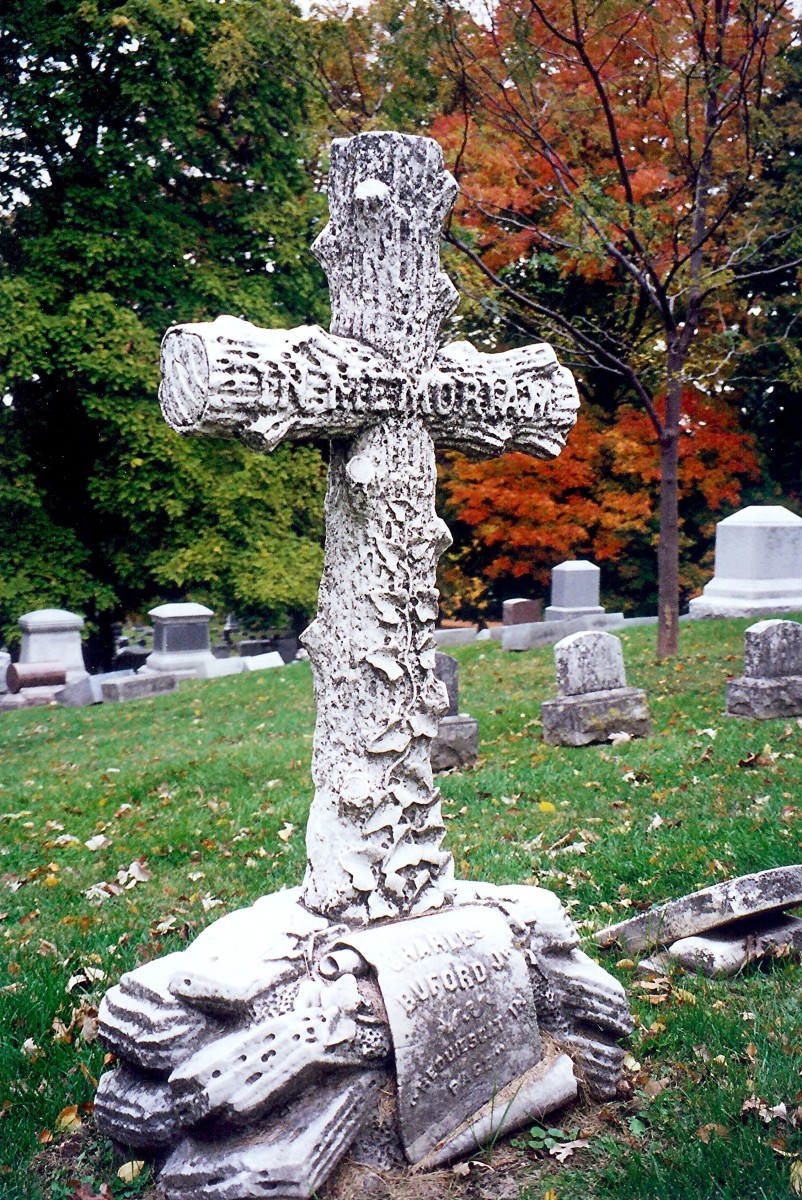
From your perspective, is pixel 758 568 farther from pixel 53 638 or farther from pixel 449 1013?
pixel 449 1013

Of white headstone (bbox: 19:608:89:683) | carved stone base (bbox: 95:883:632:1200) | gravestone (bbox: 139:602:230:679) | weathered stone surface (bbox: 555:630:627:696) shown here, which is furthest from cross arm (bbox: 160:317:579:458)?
white headstone (bbox: 19:608:89:683)

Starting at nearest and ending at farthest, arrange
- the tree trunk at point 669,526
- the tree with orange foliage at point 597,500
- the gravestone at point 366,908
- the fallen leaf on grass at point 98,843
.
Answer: the gravestone at point 366,908
the fallen leaf on grass at point 98,843
the tree trunk at point 669,526
the tree with orange foliage at point 597,500

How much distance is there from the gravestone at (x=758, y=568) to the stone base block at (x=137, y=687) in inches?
328

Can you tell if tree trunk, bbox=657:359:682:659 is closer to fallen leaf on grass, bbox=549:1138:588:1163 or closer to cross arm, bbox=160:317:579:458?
cross arm, bbox=160:317:579:458

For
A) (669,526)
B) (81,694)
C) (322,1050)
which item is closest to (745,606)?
(669,526)

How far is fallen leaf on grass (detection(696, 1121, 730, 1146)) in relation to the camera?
2.76 meters

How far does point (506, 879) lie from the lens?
16.3 feet

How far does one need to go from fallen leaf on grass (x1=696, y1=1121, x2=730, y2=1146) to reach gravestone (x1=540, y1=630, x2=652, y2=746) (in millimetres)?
5440

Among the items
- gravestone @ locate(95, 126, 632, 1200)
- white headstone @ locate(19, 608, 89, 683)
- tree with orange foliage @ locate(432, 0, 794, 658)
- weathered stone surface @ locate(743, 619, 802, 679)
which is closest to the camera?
gravestone @ locate(95, 126, 632, 1200)

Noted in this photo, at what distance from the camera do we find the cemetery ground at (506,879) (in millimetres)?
2775

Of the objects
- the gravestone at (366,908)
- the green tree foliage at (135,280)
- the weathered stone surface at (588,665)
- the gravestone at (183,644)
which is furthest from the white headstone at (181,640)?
the gravestone at (366,908)

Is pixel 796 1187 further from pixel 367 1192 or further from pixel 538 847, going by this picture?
pixel 538 847

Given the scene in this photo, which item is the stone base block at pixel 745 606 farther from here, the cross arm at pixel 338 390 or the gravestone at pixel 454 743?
the cross arm at pixel 338 390

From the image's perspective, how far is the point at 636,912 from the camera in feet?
14.9
